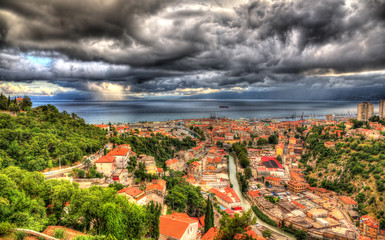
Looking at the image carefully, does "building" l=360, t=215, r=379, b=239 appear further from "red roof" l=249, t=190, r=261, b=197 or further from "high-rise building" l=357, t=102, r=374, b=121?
"high-rise building" l=357, t=102, r=374, b=121

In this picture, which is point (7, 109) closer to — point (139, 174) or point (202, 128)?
point (139, 174)

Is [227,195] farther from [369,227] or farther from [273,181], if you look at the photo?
[369,227]

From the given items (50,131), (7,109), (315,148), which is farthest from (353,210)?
(7,109)

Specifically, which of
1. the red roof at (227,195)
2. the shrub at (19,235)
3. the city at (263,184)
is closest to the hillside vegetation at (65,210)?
the shrub at (19,235)

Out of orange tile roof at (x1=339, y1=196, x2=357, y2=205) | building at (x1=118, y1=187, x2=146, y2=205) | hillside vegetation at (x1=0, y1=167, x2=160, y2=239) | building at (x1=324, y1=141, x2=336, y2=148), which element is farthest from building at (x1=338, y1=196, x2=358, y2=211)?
hillside vegetation at (x1=0, y1=167, x2=160, y2=239)

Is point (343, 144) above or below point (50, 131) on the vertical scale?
below

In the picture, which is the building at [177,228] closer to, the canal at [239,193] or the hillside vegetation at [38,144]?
the canal at [239,193]
